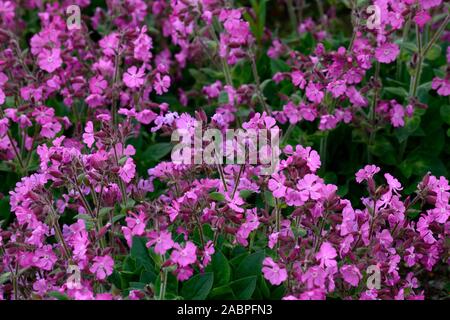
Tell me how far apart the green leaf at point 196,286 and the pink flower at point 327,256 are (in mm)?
396

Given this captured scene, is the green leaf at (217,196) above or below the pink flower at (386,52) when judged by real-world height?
below

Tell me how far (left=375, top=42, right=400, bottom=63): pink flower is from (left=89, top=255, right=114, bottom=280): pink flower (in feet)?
4.98

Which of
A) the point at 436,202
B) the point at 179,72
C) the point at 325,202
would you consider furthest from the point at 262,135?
the point at 179,72

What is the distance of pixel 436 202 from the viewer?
2.61m

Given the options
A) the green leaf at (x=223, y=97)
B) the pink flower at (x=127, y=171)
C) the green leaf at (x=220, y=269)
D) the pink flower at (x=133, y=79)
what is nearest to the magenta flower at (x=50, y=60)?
the pink flower at (x=133, y=79)

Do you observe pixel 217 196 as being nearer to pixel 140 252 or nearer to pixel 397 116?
pixel 140 252

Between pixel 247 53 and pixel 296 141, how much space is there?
48 centimetres

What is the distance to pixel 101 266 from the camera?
2449 millimetres

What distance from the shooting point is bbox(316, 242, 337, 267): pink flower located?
2322mm

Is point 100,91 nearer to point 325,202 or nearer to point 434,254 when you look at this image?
point 325,202

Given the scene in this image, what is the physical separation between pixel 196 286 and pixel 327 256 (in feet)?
1.57

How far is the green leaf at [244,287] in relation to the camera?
8.41 feet

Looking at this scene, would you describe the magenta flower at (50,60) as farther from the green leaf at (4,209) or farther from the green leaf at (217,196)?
the green leaf at (217,196)

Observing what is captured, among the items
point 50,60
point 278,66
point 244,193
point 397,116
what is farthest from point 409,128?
point 50,60
